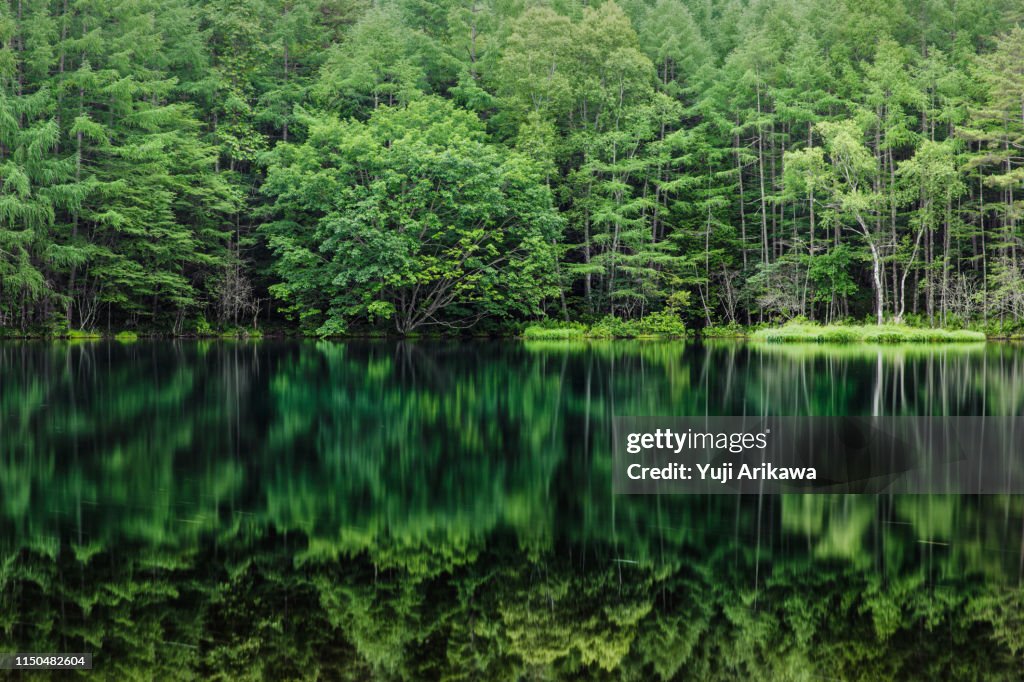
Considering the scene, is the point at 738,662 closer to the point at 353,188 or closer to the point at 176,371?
the point at 176,371

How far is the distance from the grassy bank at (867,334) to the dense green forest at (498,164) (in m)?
2.16

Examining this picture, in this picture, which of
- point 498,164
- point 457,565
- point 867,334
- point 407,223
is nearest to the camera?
point 457,565

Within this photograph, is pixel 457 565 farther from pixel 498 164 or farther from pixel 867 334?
pixel 498 164

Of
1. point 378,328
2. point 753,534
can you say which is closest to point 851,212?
point 378,328

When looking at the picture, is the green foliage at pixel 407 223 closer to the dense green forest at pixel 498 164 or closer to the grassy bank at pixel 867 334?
the dense green forest at pixel 498 164

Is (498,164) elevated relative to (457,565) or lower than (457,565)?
elevated

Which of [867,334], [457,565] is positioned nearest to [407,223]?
[867,334]

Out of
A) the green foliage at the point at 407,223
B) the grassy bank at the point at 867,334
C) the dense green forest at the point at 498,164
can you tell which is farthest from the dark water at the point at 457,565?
the grassy bank at the point at 867,334

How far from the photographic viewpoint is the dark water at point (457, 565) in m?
3.18

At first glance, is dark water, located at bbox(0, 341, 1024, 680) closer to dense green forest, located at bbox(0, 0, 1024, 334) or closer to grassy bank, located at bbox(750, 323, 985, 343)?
dense green forest, located at bbox(0, 0, 1024, 334)

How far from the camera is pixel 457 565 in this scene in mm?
4113

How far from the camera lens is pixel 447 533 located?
466cm

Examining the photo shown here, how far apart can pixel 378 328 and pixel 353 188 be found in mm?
5311

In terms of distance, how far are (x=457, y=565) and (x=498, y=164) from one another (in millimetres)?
29728
